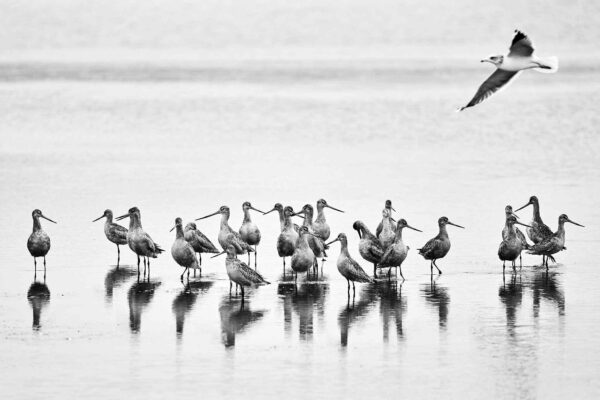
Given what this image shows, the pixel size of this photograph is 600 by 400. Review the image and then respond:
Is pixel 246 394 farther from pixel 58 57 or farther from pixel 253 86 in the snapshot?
pixel 58 57

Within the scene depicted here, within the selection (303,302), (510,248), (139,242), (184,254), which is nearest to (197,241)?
(139,242)

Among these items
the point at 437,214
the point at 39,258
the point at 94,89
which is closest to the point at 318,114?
the point at 94,89

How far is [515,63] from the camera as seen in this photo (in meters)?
15.8

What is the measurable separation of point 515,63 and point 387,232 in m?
3.65

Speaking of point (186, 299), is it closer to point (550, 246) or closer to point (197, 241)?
point (197, 241)

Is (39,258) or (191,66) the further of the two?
(191,66)

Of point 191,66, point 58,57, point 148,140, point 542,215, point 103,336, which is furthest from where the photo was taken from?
point 58,57

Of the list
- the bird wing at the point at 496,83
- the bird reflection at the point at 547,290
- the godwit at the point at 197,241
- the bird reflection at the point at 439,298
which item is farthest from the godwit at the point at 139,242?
the bird reflection at the point at 547,290

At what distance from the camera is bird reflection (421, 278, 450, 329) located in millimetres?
14773

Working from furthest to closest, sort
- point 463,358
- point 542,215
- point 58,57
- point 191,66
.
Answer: point 58,57
point 191,66
point 542,215
point 463,358

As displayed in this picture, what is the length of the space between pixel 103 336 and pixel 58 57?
50935mm

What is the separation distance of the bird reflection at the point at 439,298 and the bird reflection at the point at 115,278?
3888 mm

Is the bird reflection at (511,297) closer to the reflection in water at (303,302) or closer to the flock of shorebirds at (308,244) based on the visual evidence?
the flock of shorebirds at (308,244)

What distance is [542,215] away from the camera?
2228 cm
